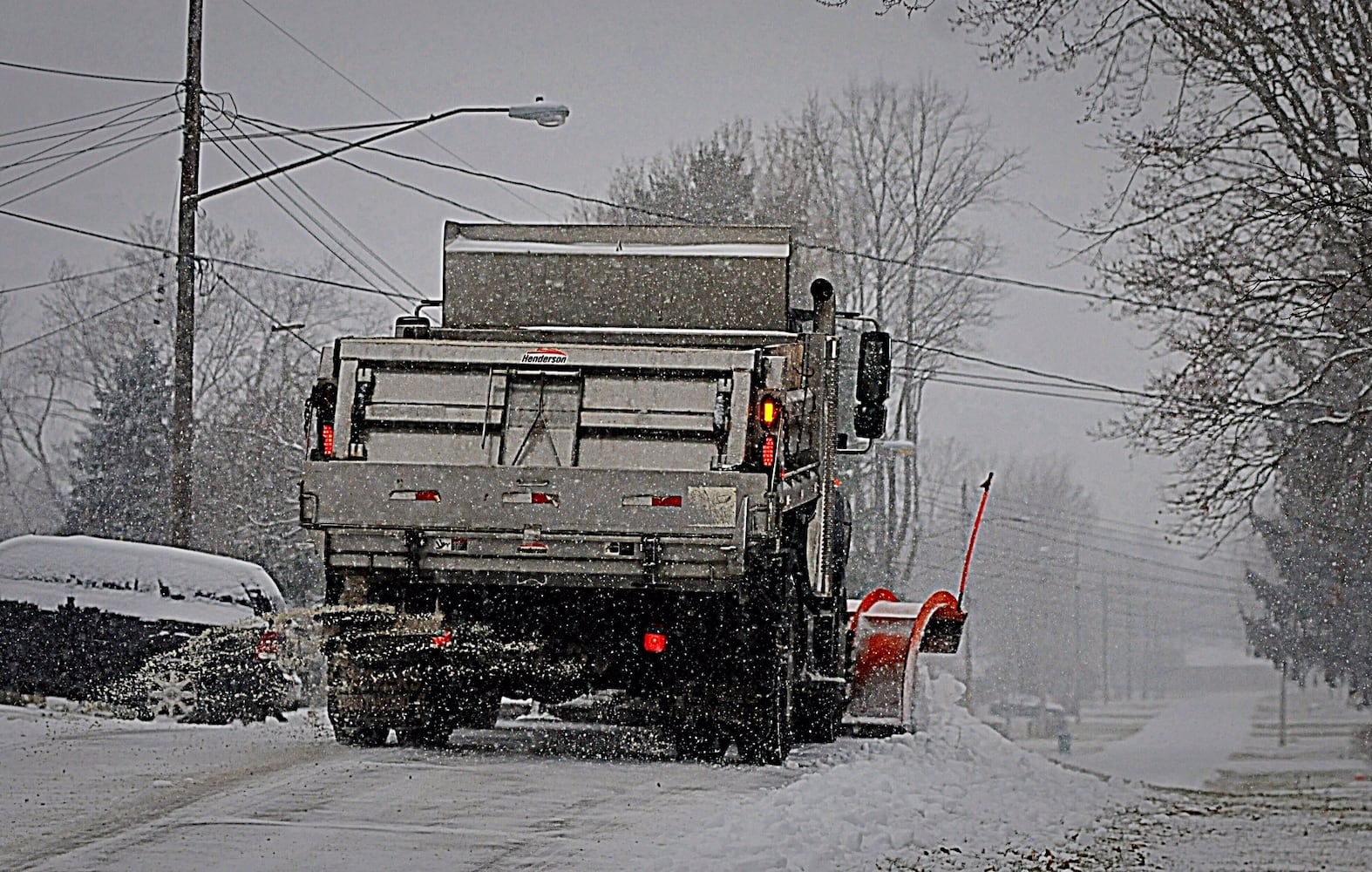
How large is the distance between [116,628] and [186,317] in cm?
697

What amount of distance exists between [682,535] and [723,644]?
1.37 metres

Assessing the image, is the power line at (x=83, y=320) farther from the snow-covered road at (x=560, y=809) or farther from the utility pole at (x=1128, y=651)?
the utility pole at (x=1128, y=651)

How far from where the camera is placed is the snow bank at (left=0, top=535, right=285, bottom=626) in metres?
14.2

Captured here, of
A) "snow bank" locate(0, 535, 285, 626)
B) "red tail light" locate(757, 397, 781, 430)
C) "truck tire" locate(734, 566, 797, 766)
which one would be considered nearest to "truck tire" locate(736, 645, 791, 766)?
"truck tire" locate(734, 566, 797, 766)

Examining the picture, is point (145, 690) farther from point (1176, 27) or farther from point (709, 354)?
point (1176, 27)

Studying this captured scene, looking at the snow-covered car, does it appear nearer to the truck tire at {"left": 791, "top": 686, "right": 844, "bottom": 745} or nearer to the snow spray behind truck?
the snow spray behind truck

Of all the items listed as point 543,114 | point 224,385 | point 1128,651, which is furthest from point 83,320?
point 1128,651

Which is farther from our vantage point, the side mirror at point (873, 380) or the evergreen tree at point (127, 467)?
the evergreen tree at point (127, 467)

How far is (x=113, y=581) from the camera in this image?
46.9 feet

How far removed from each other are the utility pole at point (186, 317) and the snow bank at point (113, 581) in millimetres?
5740

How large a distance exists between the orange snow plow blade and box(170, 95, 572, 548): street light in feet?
26.7

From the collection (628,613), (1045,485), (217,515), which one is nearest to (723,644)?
(628,613)

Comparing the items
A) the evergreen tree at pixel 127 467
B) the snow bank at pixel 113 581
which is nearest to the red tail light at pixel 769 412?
the snow bank at pixel 113 581

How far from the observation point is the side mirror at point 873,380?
40.7ft
